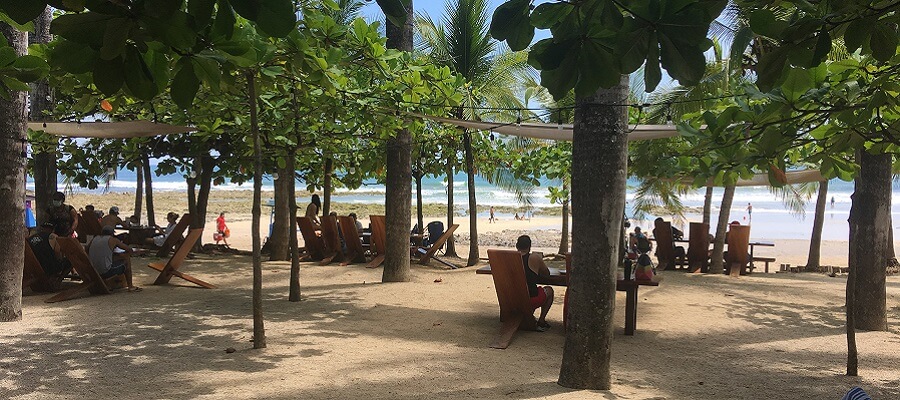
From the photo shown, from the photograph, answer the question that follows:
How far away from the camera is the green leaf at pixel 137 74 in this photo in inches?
58.4

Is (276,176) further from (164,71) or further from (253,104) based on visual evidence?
(164,71)

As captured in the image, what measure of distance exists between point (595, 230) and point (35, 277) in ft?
22.7

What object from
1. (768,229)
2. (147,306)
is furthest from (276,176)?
(768,229)

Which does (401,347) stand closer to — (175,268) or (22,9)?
(175,268)

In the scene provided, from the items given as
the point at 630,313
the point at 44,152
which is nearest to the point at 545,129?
the point at 630,313

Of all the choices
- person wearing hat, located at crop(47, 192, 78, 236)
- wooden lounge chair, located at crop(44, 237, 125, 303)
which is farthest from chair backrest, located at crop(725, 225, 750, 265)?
person wearing hat, located at crop(47, 192, 78, 236)

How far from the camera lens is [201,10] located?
1.43 metres

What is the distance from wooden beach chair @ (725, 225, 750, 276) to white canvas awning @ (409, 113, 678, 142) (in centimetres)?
485

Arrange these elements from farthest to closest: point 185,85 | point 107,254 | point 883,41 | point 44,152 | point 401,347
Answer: point 44,152
point 107,254
point 401,347
point 883,41
point 185,85

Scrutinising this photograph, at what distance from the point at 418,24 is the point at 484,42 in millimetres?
1923

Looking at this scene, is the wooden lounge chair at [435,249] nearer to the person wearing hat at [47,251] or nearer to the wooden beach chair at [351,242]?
the wooden beach chair at [351,242]

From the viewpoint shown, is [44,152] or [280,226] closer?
[44,152]

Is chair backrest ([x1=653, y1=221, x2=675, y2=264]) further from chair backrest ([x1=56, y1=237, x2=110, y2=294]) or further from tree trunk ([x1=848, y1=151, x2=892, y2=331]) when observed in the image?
chair backrest ([x1=56, y1=237, x2=110, y2=294])

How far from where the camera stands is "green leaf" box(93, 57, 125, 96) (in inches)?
57.1
